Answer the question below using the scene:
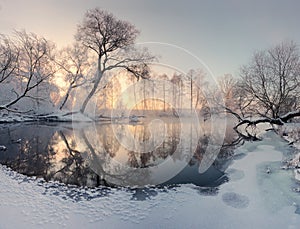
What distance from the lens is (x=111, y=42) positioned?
22.5m

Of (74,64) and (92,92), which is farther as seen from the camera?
(74,64)

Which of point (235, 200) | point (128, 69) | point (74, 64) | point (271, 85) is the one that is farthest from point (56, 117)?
point (235, 200)

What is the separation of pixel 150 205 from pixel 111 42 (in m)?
21.2

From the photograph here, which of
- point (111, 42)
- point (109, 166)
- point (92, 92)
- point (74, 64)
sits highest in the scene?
point (111, 42)

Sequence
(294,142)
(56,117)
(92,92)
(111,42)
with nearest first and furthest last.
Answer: (294,142) < (111,42) < (92,92) < (56,117)

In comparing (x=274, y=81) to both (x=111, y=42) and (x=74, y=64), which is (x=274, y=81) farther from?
(x=74, y=64)

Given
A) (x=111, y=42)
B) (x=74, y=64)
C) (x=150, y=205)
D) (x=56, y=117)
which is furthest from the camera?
(x=74, y=64)

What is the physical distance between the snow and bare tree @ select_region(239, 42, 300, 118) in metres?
15.5

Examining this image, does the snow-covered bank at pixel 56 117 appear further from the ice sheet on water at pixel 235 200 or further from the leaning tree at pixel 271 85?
the ice sheet on water at pixel 235 200

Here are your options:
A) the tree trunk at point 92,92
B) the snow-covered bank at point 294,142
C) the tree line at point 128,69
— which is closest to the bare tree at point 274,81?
the tree line at point 128,69

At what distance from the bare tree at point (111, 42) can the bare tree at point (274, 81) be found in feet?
34.3

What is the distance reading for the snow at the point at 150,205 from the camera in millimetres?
3393

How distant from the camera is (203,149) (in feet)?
32.0

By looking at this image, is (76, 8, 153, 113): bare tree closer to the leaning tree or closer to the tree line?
the tree line
